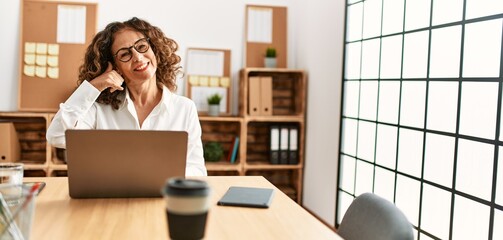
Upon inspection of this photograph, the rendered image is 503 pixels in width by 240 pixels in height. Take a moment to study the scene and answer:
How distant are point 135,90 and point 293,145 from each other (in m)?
2.16

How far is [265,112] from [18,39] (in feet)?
7.01

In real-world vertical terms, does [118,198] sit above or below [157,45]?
below

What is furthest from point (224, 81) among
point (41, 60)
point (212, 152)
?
point (41, 60)

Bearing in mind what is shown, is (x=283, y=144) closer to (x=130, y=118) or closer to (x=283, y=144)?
(x=283, y=144)

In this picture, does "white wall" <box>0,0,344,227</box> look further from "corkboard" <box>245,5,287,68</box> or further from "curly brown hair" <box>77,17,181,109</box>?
"curly brown hair" <box>77,17,181,109</box>

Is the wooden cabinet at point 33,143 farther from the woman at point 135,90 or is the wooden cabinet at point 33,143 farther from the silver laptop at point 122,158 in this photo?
the silver laptop at point 122,158

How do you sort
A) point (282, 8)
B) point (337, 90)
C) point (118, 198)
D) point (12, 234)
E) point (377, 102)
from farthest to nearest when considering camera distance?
point (282, 8)
point (337, 90)
point (377, 102)
point (118, 198)
point (12, 234)

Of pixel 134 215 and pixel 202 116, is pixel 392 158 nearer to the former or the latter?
pixel 202 116

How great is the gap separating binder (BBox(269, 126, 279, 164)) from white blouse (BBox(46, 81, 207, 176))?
1885 millimetres

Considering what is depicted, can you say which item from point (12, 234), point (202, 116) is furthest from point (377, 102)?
point (12, 234)

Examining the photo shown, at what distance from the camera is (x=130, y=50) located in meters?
2.25

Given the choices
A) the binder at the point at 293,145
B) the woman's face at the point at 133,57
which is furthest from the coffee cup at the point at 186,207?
the binder at the point at 293,145

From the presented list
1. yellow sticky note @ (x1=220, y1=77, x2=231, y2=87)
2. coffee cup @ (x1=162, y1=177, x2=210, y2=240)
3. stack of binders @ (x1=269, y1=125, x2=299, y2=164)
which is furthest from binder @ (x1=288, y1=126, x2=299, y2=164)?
coffee cup @ (x1=162, y1=177, x2=210, y2=240)

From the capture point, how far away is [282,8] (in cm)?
441
